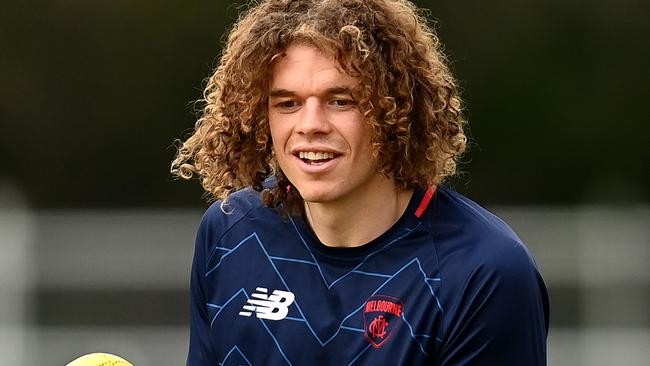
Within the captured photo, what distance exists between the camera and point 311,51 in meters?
3.84

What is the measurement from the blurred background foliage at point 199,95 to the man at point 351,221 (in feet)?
17.4

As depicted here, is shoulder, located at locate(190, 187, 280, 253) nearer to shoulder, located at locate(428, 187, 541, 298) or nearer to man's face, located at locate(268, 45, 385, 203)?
man's face, located at locate(268, 45, 385, 203)

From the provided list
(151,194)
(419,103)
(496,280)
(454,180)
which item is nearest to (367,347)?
(496,280)

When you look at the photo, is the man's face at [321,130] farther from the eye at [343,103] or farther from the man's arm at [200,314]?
the man's arm at [200,314]

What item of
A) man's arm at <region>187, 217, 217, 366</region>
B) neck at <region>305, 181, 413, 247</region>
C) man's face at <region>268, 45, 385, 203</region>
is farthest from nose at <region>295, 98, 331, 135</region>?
man's arm at <region>187, 217, 217, 366</region>

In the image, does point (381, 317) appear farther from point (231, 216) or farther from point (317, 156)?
point (231, 216)

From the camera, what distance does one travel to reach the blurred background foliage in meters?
9.67

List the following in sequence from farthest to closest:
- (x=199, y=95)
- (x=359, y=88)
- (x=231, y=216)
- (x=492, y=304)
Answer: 1. (x=199, y=95)
2. (x=231, y=216)
3. (x=359, y=88)
4. (x=492, y=304)

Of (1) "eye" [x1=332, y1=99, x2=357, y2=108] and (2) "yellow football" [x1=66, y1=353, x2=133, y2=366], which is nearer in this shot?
(1) "eye" [x1=332, y1=99, x2=357, y2=108]

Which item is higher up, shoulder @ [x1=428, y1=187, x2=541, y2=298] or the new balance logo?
shoulder @ [x1=428, y1=187, x2=541, y2=298]

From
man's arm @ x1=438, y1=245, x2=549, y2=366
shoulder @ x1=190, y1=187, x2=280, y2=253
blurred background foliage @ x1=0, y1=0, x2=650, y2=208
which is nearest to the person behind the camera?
man's arm @ x1=438, y1=245, x2=549, y2=366

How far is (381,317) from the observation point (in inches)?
151

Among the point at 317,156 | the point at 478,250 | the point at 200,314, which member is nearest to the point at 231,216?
the point at 200,314

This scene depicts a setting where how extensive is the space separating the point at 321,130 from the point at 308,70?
0.17 meters
